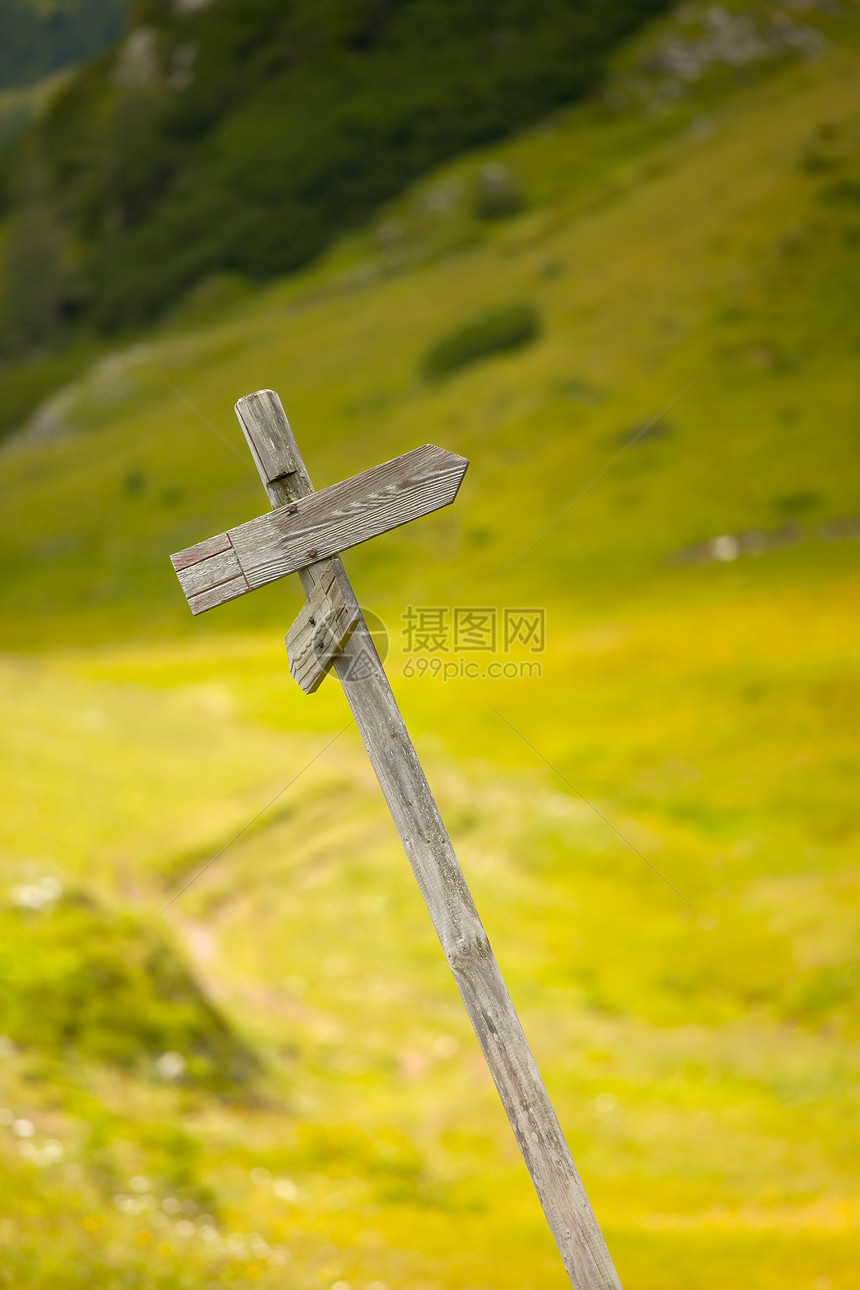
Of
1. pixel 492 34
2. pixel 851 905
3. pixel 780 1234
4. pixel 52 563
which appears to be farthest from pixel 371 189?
pixel 780 1234

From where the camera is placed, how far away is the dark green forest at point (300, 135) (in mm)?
168875

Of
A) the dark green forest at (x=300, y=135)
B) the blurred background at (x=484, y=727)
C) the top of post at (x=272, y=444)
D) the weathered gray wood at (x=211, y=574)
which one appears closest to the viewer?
the top of post at (x=272, y=444)

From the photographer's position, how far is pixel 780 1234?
12.8m

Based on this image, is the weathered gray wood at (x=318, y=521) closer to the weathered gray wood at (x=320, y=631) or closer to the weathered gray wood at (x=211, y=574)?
the weathered gray wood at (x=211, y=574)

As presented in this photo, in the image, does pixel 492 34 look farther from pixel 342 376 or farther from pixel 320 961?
pixel 320 961

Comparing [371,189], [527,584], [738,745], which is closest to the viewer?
[738,745]

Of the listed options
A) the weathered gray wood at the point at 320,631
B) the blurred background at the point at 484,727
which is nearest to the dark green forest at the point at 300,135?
the blurred background at the point at 484,727

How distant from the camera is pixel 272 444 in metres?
5.95

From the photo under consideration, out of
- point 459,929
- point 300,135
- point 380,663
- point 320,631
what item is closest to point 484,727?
point 459,929

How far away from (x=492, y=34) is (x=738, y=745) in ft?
615

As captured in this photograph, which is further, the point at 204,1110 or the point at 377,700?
the point at 204,1110

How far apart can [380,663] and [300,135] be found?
663ft

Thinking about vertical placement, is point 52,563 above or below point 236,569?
above

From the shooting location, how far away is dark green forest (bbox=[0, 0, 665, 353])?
6649 inches
